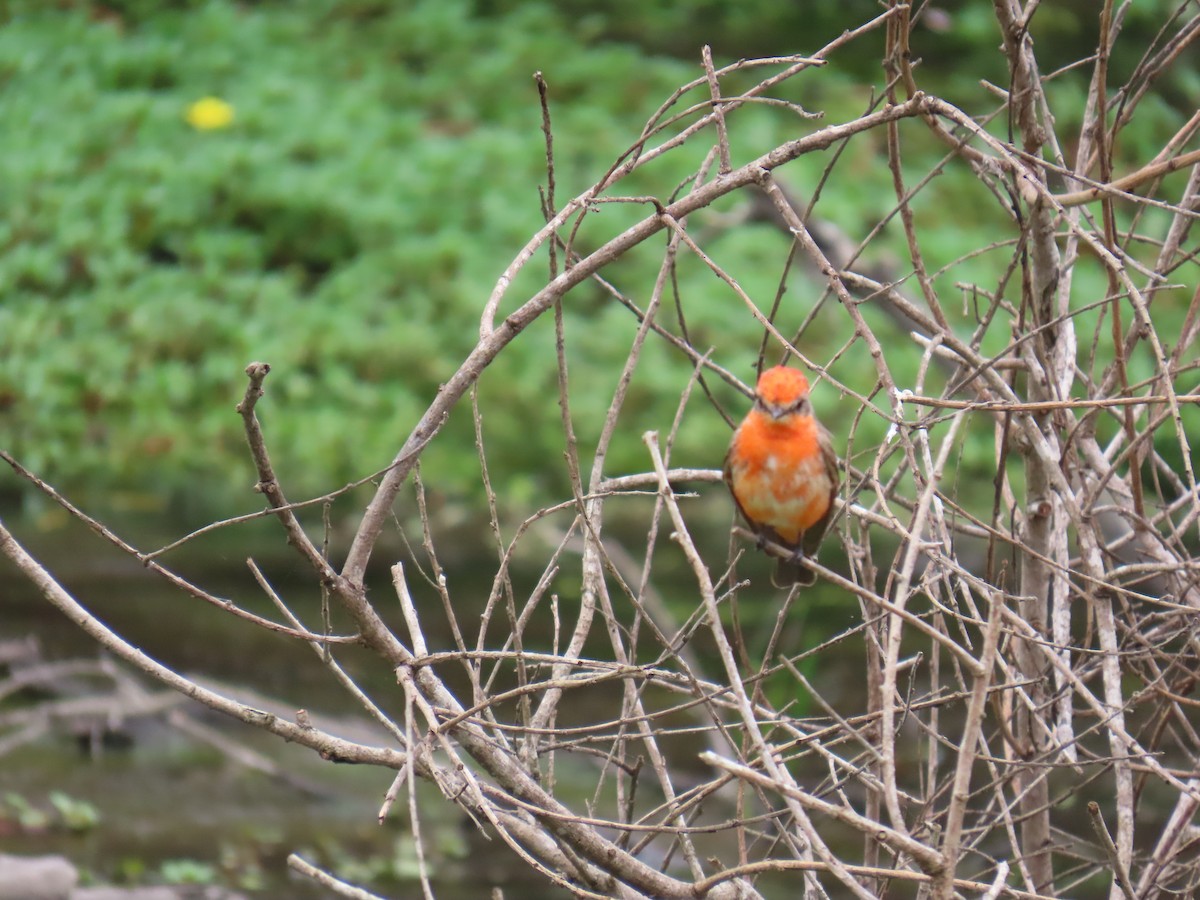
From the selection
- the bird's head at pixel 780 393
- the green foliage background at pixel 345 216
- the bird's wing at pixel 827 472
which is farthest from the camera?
the green foliage background at pixel 345 216

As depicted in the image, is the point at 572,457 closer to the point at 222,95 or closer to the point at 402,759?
the point at 402,759

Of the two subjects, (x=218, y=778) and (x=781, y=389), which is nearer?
(x=781, y=389)

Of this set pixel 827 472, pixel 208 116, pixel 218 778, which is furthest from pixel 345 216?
pixel 827 472

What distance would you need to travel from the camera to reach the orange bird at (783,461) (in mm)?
2979

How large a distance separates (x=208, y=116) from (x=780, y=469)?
24.6 feet

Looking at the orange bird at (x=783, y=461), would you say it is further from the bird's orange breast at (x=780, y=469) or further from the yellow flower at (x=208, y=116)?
the yellow flower at (x=208, y=116)

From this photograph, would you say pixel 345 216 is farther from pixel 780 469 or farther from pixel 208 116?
pixel 780 469

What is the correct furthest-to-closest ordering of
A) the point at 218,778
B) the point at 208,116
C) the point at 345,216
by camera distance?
the point at 208,116, the point at 345,216, the point at 218,778

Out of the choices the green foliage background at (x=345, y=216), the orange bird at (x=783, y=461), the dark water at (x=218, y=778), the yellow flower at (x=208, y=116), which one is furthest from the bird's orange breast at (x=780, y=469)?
the yellow flower at (x=208, y=116)

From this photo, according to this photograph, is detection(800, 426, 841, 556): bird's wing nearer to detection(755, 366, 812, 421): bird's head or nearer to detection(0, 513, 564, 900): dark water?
detection(755, 366, 812, 421): bird's head

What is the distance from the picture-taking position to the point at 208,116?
960 centimetres

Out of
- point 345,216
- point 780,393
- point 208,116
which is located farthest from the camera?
point 208,116

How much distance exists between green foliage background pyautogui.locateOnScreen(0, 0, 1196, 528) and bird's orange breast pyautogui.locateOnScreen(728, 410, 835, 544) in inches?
174

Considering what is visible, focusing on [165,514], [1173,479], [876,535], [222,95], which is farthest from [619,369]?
[1173,479]
